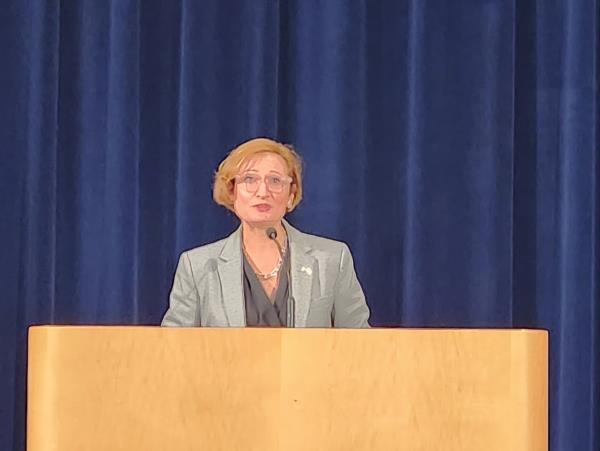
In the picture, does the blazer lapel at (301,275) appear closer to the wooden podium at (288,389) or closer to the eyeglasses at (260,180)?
the eyeglasses at (260,180)

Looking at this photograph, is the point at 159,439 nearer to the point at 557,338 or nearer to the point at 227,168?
the point at 227,168

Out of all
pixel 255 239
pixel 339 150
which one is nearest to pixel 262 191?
pixel 255 239

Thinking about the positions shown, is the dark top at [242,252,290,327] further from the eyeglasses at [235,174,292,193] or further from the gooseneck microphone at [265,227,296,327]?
the eyeglasses at [235,174,292,193]

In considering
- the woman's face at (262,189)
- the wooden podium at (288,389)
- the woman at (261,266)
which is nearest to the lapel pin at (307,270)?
the woman at (261,266)

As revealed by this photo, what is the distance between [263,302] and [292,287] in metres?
0.06

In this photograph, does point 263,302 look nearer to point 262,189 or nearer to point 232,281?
point 232,281

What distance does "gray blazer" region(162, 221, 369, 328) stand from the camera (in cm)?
206

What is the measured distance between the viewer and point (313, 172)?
2811 millimetres

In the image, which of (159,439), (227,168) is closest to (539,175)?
(227,168)

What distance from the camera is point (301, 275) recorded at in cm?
208

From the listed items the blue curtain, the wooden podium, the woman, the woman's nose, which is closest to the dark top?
the woman

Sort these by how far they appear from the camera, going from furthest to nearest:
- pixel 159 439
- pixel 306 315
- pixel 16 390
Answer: pixel 16 390
pixel 306 315
pixel 159 439

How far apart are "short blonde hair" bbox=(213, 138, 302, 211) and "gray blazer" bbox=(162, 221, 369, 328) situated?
83mm

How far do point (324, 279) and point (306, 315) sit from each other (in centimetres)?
9
